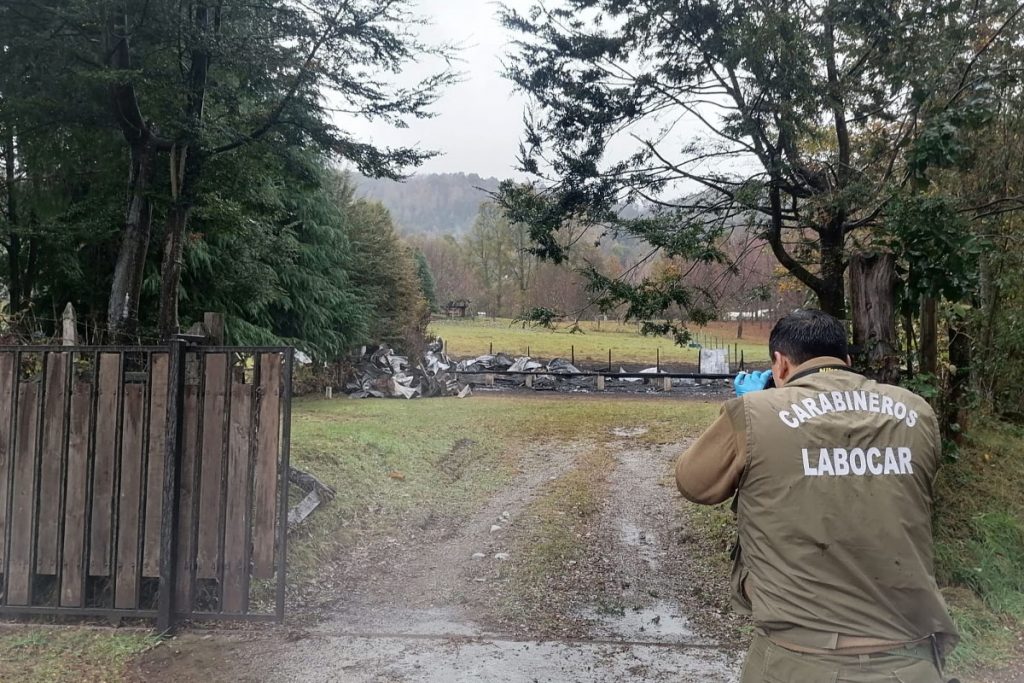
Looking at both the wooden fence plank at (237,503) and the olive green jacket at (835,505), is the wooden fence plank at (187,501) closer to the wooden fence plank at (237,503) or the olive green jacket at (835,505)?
the wooden fence plank at (237,503)

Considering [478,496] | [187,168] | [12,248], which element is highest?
[187,168]

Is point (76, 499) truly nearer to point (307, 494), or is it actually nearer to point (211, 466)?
point (211, 466)

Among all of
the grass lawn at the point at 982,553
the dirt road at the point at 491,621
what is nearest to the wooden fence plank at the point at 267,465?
the dirt road at the point at 491,621

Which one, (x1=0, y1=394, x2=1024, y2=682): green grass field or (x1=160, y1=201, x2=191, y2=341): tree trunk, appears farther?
(x1=160, y1=201, x2=191, y2=341): tree trunk

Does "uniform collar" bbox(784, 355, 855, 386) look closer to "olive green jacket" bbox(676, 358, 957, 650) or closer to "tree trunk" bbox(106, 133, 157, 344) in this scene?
"olive green jacket" bbox(676, 358, 957, 650)

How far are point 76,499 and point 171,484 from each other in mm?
754

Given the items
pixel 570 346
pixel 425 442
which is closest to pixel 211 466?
pixel 425 442

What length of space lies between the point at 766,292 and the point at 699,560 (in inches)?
112

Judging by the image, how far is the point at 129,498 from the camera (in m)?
4.59

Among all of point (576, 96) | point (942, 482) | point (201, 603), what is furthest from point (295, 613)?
point (942, 482)

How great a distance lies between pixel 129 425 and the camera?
4.62 metres

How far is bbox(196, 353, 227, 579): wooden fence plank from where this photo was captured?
179 inches

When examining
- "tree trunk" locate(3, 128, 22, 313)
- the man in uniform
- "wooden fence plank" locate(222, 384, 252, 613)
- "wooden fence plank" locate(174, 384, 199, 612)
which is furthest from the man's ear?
"tree trunk" locate(3, 128, 22, 313)

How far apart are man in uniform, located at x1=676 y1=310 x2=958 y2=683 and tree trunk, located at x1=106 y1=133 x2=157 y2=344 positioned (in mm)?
5331
